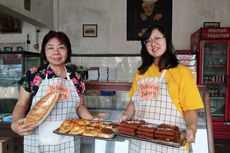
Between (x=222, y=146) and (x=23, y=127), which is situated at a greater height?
(x=23, y=127)

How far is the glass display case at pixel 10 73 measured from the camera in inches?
129

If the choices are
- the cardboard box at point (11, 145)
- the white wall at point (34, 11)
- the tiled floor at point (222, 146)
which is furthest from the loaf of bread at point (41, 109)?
the tiled floor at point (222, 146)

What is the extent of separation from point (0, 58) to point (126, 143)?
2526 millimetres

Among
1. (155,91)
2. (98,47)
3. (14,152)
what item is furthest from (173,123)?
(98,47)

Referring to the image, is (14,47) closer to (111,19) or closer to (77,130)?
(111,19)

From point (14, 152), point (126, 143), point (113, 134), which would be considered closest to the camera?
point (113, 134)

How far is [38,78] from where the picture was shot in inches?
58.9

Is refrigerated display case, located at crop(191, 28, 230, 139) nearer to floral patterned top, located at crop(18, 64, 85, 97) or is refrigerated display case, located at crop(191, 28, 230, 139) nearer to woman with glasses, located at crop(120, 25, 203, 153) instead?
woman with glasses, located at crop(120, 25, 203, 153)

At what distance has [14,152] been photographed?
212 centimetres

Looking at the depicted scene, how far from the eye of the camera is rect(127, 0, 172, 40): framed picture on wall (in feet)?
15.9

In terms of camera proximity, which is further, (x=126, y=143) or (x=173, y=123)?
(x=126, y=143)

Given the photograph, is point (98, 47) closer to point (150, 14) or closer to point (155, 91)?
point (150, 14)

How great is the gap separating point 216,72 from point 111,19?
2.42m

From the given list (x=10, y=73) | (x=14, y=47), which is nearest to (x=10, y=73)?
(x=10, y=73)
